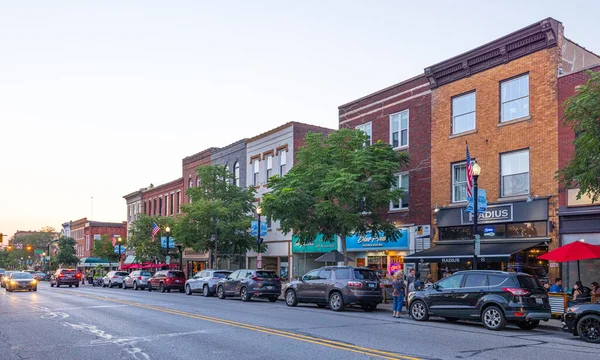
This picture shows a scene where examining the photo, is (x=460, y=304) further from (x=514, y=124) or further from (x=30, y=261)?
(x=30, y=261)

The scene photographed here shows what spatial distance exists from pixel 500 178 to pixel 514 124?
7.67ft

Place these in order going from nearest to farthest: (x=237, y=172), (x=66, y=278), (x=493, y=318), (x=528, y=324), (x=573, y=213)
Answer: (x=493, y=318)
(x=528, y=324)
(x=573, y=213)
(x=237, y=172)
(x=66, y=278)

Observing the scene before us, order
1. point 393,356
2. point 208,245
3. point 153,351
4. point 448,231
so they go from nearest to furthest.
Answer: point 393,356 < point 153,351 < point 448,231 < point 208,245

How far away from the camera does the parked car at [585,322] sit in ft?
43.8

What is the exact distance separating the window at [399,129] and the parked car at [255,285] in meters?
9.61

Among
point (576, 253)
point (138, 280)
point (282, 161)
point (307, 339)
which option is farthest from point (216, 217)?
point (307, 339)

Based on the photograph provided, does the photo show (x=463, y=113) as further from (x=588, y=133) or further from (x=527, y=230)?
(x=588, y=133)

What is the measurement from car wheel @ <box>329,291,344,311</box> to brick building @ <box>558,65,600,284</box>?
27.5 feet

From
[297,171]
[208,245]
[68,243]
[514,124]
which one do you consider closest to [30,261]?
[68,243]

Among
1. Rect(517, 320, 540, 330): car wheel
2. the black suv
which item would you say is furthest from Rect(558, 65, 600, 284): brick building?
Rect(517, 320, 540, 330): car wheel

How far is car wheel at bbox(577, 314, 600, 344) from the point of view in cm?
1333

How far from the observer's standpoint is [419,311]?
18.4 meters

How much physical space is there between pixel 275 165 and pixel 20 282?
18.4 meters

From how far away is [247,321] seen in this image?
55.5 feet
